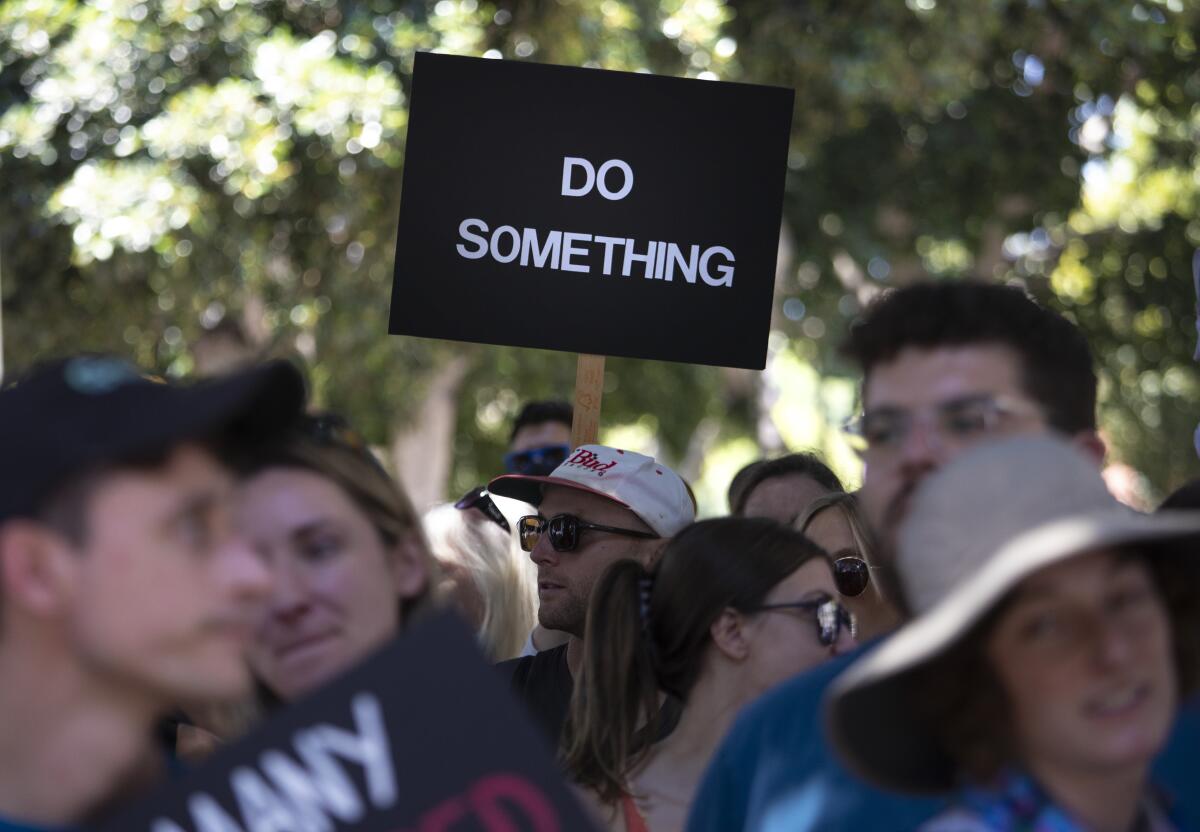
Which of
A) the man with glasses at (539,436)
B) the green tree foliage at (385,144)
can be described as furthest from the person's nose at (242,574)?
the green tree foliage at (385,144)

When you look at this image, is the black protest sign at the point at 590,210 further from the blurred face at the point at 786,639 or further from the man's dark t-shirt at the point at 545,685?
the blurred face at the point at 786,639

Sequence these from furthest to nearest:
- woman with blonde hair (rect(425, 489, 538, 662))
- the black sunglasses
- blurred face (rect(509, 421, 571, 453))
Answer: blurred face (rect(509, 421, 571, 453)), woman with blonde hair (rect(425, 489, 538, 662)), the black sunglasses

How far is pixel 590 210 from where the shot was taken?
4566mm

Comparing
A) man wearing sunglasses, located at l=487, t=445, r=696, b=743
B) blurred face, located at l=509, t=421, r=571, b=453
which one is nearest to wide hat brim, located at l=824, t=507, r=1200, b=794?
man wearing sunglasses, located at l=487, t=445, r=696, b=743

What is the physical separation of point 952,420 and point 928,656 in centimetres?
58

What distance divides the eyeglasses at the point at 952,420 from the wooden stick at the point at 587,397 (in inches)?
86.9

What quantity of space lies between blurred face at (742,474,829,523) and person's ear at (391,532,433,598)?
2743 mm

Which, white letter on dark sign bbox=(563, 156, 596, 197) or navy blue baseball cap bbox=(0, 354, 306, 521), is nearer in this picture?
navy blue baseball cap bbox=(0, 354, 306, 521)

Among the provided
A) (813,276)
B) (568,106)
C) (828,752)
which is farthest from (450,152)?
(813,276)

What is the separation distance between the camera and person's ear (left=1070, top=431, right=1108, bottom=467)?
2.48 metres

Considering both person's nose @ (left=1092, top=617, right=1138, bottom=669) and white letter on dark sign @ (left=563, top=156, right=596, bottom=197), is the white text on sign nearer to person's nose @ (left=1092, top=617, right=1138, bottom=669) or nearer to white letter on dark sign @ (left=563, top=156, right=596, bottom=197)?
white letter on dark sign @ (left=563, top=156, right=596, bottom=197)

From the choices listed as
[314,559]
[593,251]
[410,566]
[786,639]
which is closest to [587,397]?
[593,251]

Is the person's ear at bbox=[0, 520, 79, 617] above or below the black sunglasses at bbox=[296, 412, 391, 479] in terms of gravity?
below

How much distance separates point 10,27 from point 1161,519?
369 inches
